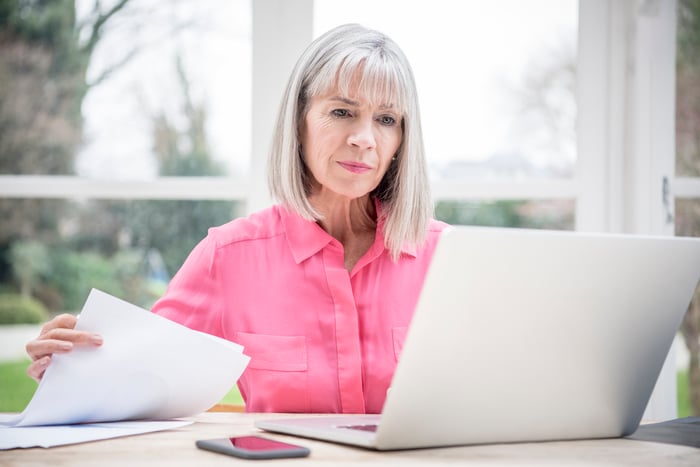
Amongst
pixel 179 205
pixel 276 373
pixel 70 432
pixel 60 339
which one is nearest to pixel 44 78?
pixel 179 205

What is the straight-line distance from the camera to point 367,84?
1806 mm

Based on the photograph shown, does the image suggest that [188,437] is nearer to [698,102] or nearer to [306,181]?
[306,181]

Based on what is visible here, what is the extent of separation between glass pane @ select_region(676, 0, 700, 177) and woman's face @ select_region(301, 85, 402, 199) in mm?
1277

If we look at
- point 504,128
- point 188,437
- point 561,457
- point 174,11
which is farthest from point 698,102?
point 188,437

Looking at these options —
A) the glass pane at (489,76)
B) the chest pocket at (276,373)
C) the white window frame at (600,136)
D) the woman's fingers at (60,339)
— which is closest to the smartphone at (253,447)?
the woman's fingers at (60,339)

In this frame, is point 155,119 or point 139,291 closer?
point 155,119

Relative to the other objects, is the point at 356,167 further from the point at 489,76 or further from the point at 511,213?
the point at 511,213

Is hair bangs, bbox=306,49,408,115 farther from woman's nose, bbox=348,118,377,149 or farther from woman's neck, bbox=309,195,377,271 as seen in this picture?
woman's neck, bbox=309,195,377,271

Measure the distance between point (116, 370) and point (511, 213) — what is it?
7.70 feet

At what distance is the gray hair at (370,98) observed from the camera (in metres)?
1.83

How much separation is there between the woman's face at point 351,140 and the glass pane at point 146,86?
1.03 m

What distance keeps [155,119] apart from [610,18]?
1.55 meters

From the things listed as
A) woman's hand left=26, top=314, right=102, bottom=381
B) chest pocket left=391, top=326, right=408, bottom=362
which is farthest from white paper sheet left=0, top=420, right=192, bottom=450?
chest pocket left=391, top=326, right=408, bottom=362

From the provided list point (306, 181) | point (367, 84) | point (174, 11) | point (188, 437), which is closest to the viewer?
point (188, 437)
